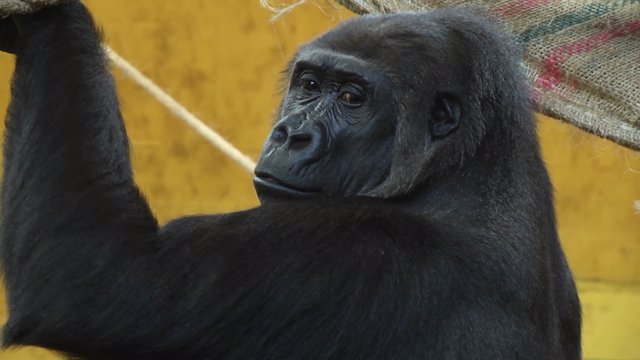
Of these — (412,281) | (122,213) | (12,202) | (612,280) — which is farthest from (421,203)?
(612,280)

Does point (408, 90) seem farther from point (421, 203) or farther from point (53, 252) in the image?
point (53, 252)

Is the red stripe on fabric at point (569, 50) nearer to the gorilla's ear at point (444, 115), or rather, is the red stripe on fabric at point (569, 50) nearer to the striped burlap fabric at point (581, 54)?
the striped burlap fabric at point (581, 54)

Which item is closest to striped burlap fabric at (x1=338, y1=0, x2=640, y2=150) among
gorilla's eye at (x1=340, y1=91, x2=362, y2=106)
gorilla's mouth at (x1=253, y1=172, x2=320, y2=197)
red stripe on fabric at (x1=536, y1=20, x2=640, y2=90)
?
red stripe on fabric at (x1=536, y1=20, x2=640, y2=90)

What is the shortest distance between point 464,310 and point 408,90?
702 millimetres

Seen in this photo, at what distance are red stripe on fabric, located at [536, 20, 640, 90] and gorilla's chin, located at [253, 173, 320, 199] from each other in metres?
1.26

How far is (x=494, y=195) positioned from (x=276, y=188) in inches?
23.1

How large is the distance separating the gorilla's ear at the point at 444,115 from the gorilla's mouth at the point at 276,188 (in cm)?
39

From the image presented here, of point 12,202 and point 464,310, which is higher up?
point 12,202

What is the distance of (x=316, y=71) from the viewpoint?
140 inches

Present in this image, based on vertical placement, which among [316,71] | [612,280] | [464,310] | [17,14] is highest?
[17,14]

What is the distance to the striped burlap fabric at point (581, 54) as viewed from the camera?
164 inches

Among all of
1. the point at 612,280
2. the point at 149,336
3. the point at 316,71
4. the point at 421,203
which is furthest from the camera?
the point at 612,280

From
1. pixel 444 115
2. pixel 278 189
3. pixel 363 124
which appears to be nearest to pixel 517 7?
pixel 444 115

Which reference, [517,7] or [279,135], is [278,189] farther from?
[517,7]
